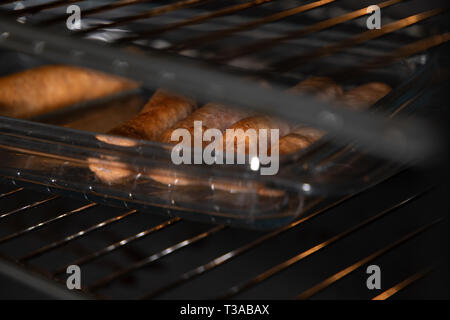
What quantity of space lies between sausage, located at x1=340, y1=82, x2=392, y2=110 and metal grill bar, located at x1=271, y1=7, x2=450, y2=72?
7 centimetres

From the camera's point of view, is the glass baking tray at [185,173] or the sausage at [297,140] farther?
the sausage at [297,140]

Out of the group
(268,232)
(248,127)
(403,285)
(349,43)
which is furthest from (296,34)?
(403,285)

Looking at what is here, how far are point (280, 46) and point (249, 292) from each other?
434 mm

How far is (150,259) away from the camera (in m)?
0.76

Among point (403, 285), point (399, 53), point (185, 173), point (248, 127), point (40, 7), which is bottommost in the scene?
point (403, 285)

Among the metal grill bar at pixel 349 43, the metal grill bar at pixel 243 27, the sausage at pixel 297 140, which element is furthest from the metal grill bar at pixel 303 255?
the metal grill bar at pixel 243 27

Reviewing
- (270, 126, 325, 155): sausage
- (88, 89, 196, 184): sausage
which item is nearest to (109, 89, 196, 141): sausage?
(88, 89, 196, 184): sausage

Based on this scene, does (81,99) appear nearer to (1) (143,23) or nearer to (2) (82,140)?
(1) (143,23)

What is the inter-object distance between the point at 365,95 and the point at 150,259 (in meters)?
0.42

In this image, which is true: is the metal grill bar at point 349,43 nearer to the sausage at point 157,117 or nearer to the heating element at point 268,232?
the heating element at point 268,232

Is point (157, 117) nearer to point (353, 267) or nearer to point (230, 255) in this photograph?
point (230, 255)

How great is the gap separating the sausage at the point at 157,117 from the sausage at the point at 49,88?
0.13m

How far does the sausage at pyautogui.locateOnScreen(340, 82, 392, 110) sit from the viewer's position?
903mm

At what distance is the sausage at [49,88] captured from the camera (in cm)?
108
